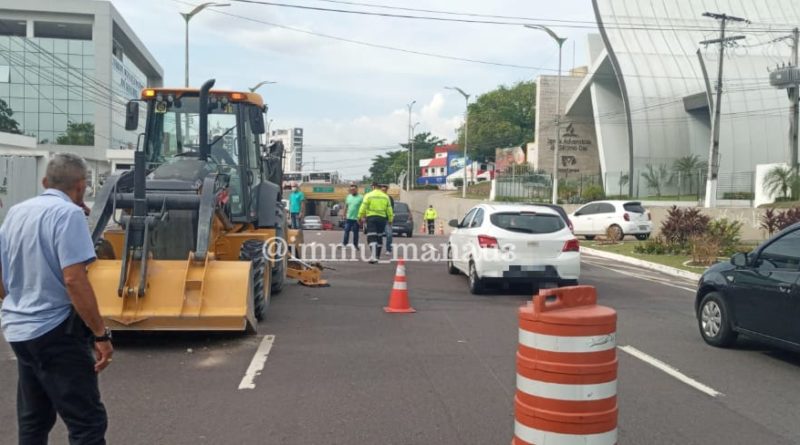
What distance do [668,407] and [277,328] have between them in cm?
493

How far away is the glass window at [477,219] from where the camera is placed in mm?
13452

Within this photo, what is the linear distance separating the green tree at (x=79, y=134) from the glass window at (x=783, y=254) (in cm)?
6386

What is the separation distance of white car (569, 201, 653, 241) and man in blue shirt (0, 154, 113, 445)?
25873mm

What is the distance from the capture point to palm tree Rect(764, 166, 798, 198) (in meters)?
33.5

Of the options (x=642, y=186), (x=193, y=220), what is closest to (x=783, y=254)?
(x=193, y=220)

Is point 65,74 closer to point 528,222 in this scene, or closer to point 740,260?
point 528,222

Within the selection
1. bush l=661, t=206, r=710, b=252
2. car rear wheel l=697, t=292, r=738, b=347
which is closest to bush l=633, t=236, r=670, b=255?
bush l=661, t=206, r=710, b=252

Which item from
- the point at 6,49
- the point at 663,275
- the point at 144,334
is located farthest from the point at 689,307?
the point at 6,49

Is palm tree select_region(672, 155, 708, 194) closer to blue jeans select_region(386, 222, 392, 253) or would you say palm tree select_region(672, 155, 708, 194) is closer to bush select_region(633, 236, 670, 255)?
bush select_region(633, 236, 670, 255)

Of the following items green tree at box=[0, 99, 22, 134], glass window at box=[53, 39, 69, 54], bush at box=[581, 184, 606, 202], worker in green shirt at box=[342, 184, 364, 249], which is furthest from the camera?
glass window at box=[53, 39, 69, 54]

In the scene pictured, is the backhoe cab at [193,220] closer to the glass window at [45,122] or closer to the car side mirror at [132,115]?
the car side mirror at [132,115]

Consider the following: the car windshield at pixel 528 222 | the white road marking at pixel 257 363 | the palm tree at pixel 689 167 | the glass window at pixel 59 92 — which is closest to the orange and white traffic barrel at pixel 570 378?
the white road marking at pixel 257 363

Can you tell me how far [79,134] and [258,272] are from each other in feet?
199

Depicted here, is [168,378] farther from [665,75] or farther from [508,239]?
[665,75]
